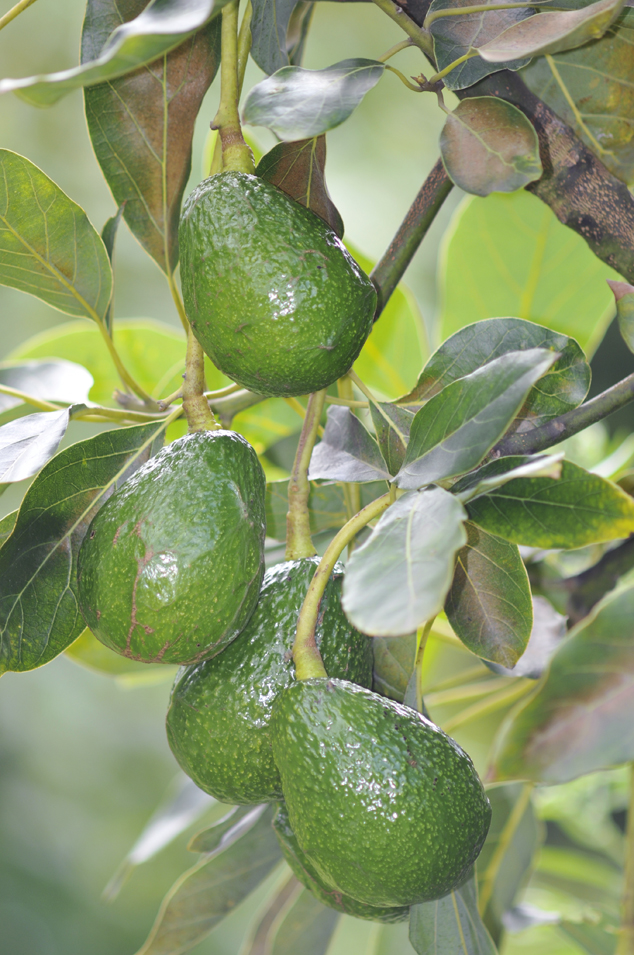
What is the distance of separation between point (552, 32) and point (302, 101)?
0.11 m

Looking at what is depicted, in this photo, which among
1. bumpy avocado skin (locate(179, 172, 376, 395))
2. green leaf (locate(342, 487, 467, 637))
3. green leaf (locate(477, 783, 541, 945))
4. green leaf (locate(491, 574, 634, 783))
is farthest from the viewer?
green leaf (locate(477, 783, 541, 945))

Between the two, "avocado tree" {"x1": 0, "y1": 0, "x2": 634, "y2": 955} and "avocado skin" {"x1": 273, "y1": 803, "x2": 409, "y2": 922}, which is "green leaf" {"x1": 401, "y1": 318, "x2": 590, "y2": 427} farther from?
"avocado skin" {"x1": 273, "y1": 803, "x2": 409, "y2": 922}

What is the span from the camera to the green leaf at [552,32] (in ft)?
1.00

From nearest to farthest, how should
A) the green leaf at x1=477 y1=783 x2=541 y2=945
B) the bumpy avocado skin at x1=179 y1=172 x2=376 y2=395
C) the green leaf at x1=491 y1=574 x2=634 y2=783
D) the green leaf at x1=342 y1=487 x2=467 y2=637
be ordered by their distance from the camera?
the green leaf at x1=342 y1=487 x2=467 y2=637 → the bumpy avocado skin at x1=179 y1=172 x2=376 y2=395 → the green leaf at x1=491 y1=574 x2=634 y2=783 → the green leaf at x1=477 y1=783 x2=541 y2=945

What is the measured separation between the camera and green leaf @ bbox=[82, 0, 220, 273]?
0.41 metres

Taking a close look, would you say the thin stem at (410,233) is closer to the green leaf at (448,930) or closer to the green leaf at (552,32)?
the green leaf at (552,32)

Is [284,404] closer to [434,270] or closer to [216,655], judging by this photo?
[216,655]

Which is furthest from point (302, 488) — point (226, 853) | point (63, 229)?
point (226, 853)

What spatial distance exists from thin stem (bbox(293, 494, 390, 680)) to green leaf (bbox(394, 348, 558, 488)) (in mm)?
33

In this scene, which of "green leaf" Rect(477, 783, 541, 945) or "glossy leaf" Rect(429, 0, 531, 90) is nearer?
"glossy leaf" Rect(429, 0, 531, 90)

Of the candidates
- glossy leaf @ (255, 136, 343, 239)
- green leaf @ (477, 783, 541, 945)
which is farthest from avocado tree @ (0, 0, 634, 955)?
green leaf @ (477, 783, 541, 945)

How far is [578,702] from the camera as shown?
1.68 feet

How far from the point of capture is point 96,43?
1.35ft

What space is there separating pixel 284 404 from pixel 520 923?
1.61 ft
